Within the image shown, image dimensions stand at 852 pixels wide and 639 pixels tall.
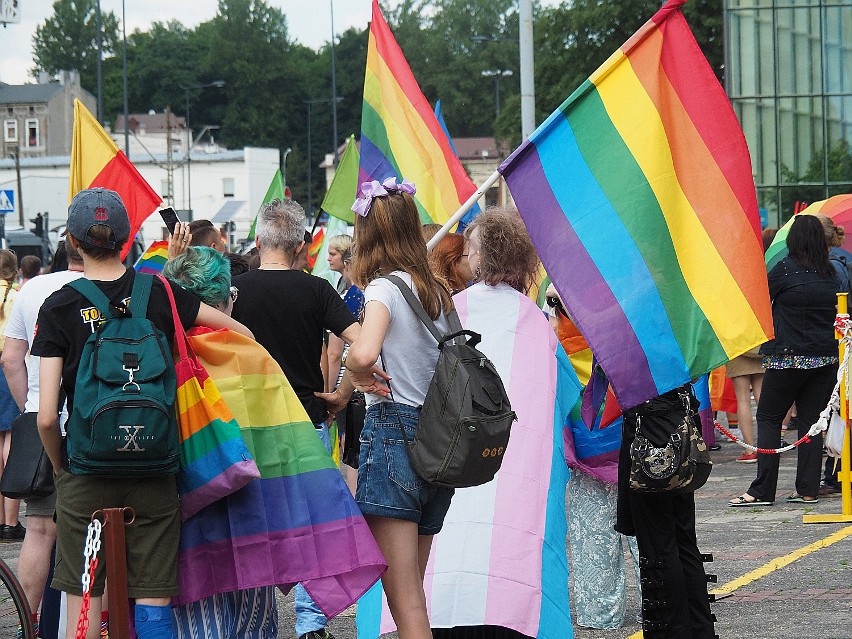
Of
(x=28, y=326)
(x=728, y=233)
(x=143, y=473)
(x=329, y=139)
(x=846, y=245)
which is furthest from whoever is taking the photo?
(x=329, y=139)

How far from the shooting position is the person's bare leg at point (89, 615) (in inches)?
183

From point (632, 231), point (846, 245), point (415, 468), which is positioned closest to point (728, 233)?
point (632, 231)

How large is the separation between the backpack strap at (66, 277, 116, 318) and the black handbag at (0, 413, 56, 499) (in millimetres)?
1358

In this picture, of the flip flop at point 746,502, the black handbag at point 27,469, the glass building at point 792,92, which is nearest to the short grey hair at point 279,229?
the black handbag at point 27,469

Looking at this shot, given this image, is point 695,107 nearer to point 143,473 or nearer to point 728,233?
point 728,233

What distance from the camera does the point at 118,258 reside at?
4.61 metres

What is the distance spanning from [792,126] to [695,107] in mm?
35245

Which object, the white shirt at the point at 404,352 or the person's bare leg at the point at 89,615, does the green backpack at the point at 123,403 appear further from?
the white shirt at the point at 404,352

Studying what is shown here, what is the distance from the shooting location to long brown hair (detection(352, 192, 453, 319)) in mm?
4773

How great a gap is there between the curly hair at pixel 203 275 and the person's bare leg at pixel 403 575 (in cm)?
103

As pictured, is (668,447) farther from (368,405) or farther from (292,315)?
(292,315)

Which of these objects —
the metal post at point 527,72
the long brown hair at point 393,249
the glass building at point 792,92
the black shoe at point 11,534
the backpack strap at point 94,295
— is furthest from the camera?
the glass building at point 792,92

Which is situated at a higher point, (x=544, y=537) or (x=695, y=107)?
(x=695, y=107)

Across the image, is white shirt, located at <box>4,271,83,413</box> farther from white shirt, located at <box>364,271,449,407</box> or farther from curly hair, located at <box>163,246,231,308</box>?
white shirt, located at <box>364,271,449,407</box>
